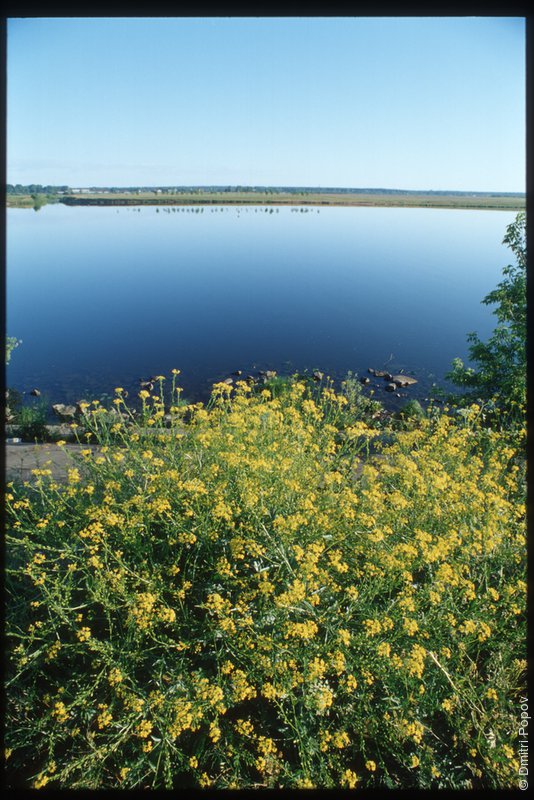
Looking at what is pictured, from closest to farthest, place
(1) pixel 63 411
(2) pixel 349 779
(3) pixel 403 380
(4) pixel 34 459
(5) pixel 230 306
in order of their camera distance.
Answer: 1. (2) pixel 349 779
2. (4) pixel 34 459
3. (1) pixel 63 411
4. (3) pixel 403 380
5. (5) pixel 230 306

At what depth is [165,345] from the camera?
17.7 metres

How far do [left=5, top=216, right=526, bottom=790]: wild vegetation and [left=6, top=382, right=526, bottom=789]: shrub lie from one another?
0.02 m

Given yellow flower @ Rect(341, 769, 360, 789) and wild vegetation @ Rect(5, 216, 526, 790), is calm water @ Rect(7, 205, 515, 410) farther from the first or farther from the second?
yellow flower @ Rect(341, 769, 360, 789)

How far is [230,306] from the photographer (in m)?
23.0

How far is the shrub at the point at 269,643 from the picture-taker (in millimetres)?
2373

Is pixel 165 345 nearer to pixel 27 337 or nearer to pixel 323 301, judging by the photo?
pixel 27 337

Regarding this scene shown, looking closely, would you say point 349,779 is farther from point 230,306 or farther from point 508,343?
point 230,306

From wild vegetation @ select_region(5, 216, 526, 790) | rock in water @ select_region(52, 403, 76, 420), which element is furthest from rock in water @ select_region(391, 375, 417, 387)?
wild vegetation @ select_region(5, 216, 526, 790)

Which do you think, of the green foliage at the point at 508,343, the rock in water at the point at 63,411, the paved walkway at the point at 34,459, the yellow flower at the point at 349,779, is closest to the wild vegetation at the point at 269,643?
the yellow flower at the point at 349,779

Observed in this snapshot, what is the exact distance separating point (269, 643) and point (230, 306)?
21.5 metres

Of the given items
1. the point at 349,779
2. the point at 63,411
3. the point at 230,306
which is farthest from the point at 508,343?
the point at 230,306

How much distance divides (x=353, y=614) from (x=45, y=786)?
6.20 feet

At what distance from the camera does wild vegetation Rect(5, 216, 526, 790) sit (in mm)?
2373

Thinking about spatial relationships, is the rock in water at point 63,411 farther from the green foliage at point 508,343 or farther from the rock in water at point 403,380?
the rock in water at point 403,380
